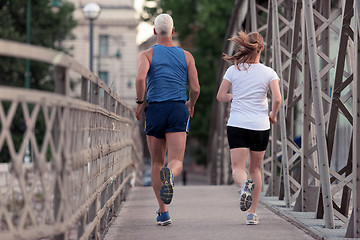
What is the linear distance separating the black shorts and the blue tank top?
1.68 feet

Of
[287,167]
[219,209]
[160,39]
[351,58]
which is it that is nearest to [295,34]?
[351,58]

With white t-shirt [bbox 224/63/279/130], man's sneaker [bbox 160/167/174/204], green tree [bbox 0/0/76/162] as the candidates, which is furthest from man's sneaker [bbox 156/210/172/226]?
green tree [bbox 0/0/76/162]

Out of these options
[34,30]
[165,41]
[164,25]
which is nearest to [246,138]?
[165,41]

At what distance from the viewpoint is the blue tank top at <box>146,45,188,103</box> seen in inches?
284

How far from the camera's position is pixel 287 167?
955cm

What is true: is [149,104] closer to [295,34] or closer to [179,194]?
[295,34]

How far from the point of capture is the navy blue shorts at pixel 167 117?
23.6 feet

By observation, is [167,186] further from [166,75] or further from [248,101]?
[248,101]

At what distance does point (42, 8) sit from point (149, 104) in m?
35.5

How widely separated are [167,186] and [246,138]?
957 mm

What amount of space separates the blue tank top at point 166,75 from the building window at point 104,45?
209ft

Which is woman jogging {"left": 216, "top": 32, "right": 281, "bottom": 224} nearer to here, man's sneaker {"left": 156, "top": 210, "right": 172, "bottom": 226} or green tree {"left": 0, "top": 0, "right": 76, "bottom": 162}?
man's sneaker {"left": 156, "top": 210, "right": 172, "bottom": 226}

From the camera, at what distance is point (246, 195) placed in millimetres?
6953

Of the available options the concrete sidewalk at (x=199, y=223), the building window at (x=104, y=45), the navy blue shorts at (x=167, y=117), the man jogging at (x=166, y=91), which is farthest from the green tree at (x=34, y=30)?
the navy blue shorts at (x=167, y=117)
